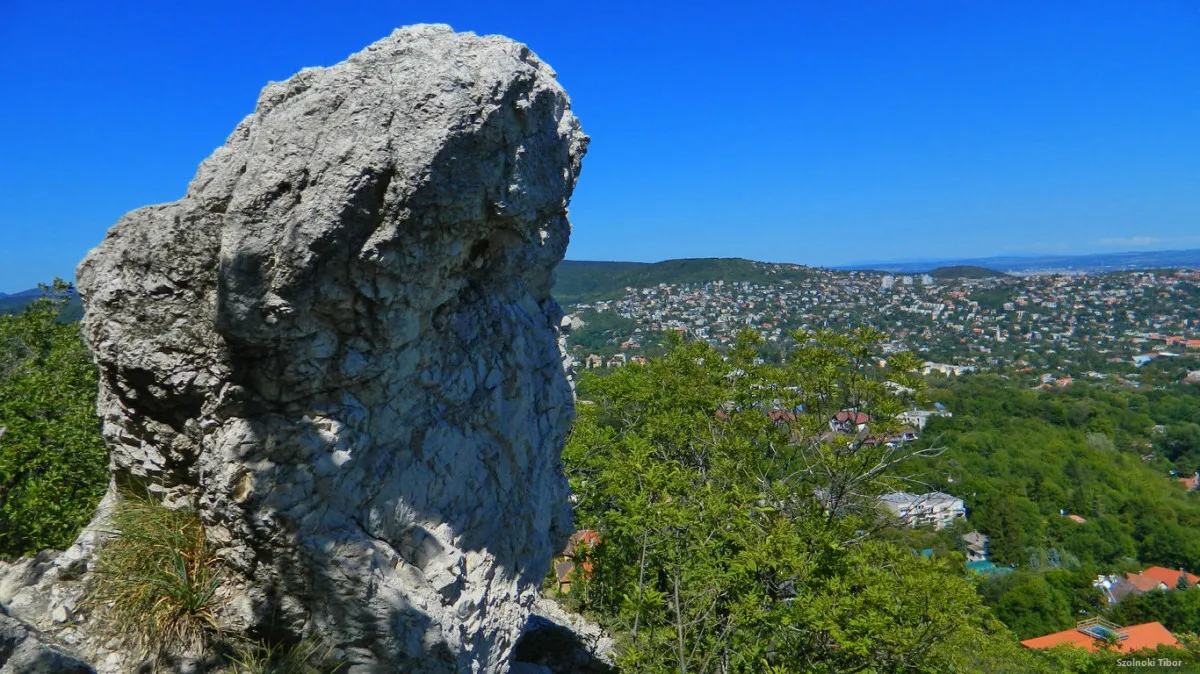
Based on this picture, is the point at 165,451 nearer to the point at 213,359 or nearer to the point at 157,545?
the point at 157,545

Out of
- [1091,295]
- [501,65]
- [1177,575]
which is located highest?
[501,65]

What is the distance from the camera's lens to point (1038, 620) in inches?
1407

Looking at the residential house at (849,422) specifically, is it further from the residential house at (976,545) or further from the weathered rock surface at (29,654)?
the residential house at (976,545)

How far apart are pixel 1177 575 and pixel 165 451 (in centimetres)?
5919

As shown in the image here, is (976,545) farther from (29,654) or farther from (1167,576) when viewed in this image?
(29,654)

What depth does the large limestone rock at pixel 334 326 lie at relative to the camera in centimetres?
469

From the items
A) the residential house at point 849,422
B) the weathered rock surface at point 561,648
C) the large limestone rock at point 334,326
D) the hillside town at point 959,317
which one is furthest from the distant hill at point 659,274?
the large limestone rock at point 334,326

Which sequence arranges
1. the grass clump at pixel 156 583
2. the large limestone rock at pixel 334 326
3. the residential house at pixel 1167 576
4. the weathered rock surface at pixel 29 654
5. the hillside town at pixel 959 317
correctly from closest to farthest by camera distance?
1. the weathered rock surface at pixel 29 654
2. the large limestone rock at pixel 334 326
3. the grass clump at pixel 156 583
4. the residential house at pixel 1167 576
5. the hillside town at pixel 959 317

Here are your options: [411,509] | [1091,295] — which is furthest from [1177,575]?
[1091,295]

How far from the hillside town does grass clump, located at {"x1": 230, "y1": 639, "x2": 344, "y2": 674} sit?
66.6m

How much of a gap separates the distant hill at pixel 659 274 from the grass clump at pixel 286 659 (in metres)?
119

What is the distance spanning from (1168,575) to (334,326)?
57.9 m

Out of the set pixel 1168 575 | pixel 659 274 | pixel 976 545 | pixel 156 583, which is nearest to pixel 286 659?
pixel 156 583

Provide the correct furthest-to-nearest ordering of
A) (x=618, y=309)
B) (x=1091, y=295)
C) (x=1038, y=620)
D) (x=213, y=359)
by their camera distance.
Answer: (x=1091, y=295) < (x=618, y=309) < (x=1038, y=620) < (x=213, y=359)
